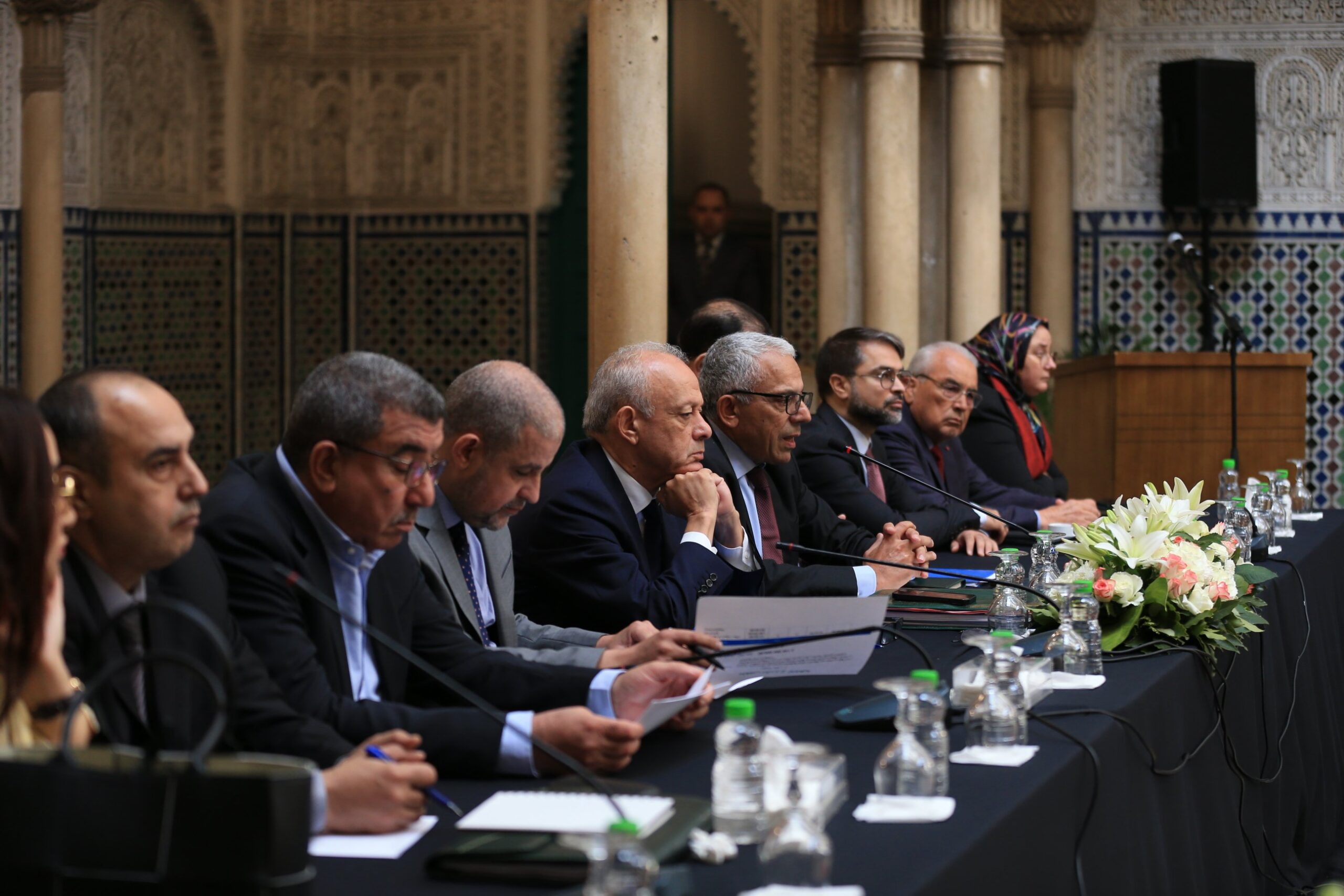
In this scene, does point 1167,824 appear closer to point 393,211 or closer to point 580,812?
point 580,812

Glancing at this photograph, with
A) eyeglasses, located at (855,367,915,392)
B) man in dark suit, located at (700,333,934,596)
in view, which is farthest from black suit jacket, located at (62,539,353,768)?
eyeglasses, located at (855,367,915,392)

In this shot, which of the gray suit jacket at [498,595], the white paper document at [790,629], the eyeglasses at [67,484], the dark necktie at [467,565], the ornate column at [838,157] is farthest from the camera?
the ornate column at [838,157]

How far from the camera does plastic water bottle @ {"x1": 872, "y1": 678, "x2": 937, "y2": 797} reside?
96.0 inches

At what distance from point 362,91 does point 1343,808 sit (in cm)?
753

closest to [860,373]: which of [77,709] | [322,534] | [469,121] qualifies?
[322,534]

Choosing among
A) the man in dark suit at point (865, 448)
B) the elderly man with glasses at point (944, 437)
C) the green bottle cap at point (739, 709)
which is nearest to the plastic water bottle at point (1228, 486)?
the elderly man with glasses at point (944, 437)

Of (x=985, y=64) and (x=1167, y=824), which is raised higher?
(x=985, y=64)

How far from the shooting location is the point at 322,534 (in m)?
2.88

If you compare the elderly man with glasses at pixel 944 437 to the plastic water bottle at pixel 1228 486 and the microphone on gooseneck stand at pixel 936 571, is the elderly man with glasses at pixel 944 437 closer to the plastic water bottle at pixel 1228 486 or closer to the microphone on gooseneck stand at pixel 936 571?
the plastic water bottle at pixel 1228 486

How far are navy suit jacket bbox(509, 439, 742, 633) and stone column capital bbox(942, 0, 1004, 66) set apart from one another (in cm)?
576

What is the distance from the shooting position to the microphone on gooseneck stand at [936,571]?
372 centimetres

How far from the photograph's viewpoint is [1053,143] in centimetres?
1026

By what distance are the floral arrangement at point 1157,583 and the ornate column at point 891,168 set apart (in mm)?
4849

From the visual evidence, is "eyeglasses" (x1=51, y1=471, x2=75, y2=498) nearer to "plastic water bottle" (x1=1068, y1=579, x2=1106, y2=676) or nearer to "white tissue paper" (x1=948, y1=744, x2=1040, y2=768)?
"white tissue paper" (x1=948, y1=744, x2=1040, y2=768)
